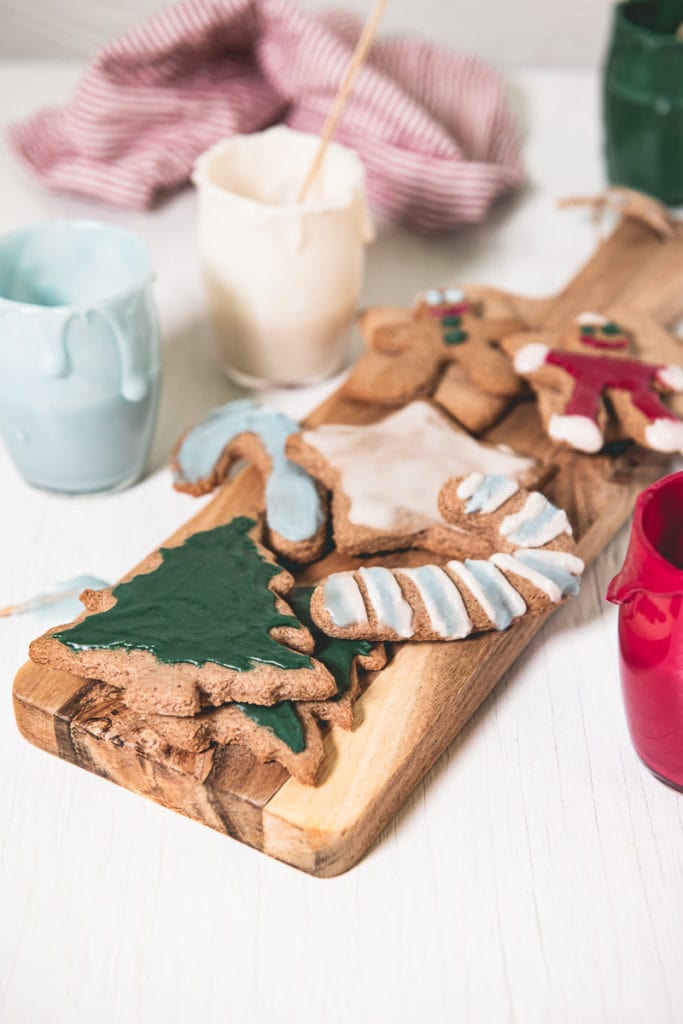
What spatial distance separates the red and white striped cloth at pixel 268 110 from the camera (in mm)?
1257

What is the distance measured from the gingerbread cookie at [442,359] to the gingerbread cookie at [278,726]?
0.32 metres

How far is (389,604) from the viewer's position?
2.22 feet

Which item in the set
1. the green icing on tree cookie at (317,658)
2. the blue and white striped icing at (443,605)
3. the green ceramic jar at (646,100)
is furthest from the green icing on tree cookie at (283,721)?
the green ceramic jar at (646,100)

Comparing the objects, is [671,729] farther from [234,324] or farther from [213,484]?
[234,324]

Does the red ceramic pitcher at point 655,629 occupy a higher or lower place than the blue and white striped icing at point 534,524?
higher

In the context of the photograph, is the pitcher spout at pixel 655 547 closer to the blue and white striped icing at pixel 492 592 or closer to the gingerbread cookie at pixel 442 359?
the blue and white striped icing at pixel 492 592

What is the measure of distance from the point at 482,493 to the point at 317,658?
0.17m

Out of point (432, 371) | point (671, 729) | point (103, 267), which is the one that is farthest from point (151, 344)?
point (671, 729)

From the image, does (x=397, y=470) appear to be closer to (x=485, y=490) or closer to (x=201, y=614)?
(x=485, y=490)

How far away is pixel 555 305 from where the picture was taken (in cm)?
107

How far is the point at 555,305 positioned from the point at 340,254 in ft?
0.74

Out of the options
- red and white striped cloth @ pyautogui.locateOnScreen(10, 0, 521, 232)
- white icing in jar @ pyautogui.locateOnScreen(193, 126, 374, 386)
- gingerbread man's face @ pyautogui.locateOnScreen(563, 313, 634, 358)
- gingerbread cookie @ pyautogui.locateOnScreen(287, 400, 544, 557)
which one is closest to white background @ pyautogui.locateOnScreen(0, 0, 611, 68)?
red and white striped cloth @ pyautogui.locateOnScreen(10, 0, 521, 232)

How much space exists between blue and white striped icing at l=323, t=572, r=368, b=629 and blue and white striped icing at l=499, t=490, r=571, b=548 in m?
0.12

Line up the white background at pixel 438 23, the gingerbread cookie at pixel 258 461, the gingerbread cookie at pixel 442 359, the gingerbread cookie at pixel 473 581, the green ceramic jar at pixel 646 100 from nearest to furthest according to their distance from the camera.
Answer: the gingerbread cookie at pixel 473 581 < the gingerbread cookie at pixel 258 461 < the gingerbread cookie at pixel 442 359 < the green ceramic jar at pixel 646 100 < the white background at pixel 438 23
